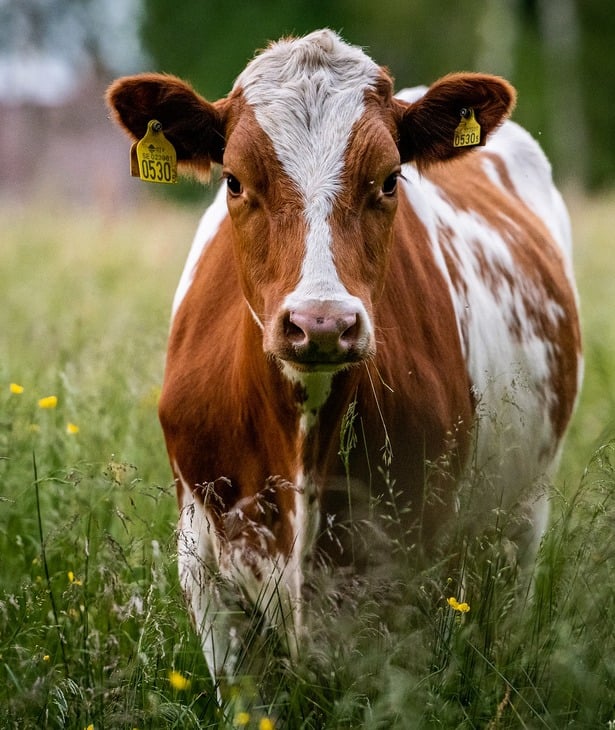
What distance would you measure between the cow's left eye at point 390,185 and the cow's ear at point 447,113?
34 centimetres

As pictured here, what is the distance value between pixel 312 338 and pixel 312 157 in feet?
1.93

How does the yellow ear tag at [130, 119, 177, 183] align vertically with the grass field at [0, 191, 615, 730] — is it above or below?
above

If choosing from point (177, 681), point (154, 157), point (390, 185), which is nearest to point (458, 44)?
point (154, 157)

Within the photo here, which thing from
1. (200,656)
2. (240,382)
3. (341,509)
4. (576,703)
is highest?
(240,382)

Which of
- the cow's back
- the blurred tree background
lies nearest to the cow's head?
the cow's back

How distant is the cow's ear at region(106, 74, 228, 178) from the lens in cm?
349

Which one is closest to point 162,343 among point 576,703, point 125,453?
point 125,453

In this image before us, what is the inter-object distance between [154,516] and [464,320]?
122 cm

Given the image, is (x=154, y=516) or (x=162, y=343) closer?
(x=154, y=516)

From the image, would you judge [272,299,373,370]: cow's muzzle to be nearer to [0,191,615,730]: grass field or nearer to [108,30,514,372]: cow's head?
[108,30,514,372]: cow's head

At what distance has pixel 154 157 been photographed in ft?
11.8

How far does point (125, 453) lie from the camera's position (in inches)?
187

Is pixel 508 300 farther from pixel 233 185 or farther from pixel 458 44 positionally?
pixel 458 44

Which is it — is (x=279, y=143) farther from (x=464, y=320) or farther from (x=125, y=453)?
(x=125, y=453)
